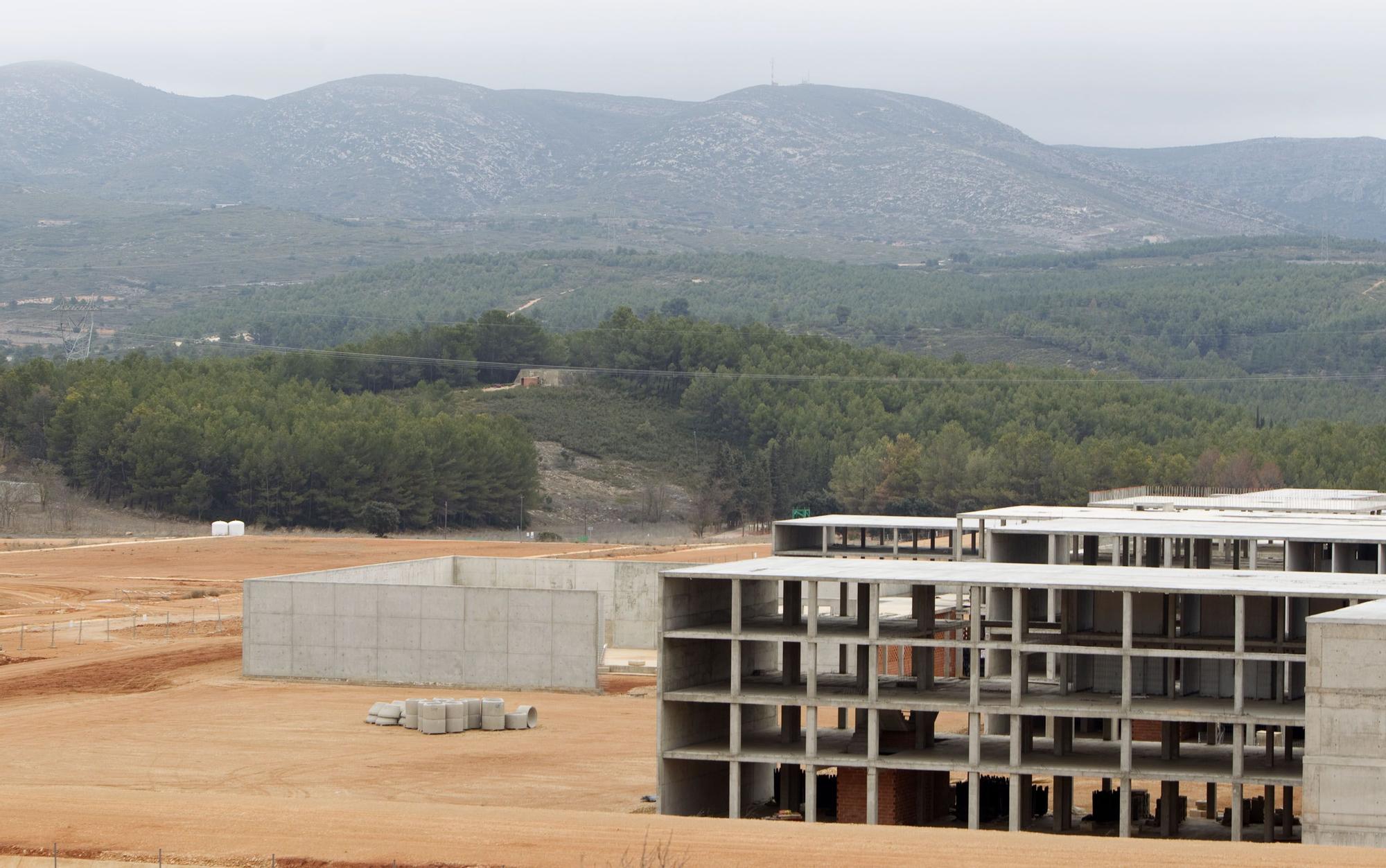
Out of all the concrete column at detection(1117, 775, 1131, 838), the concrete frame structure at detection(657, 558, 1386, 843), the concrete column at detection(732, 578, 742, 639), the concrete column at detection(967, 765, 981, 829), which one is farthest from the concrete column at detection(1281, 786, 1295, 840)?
the concrete column at detection(732, 578, 742, 639)

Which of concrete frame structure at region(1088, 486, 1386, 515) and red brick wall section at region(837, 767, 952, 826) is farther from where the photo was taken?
concrete frame structure at region(1088, 486, 1386, 515)

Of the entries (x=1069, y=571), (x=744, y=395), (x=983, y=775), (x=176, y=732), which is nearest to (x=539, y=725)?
(x=176, y=732)

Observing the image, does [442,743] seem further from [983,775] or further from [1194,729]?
[1194,729]

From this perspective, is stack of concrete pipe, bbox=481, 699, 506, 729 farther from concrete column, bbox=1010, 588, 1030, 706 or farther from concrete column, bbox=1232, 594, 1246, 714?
concrete column, bbox=1232, 594, 1246, 714

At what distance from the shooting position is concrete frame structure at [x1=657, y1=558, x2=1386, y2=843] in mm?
30734

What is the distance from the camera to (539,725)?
44.9m

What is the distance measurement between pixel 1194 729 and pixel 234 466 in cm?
8270

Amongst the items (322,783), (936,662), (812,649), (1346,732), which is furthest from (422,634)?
(1346,732)

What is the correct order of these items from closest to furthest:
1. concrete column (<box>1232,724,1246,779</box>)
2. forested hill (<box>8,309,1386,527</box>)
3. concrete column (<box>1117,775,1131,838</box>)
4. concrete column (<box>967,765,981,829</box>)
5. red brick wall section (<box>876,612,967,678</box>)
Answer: concrete column (<box>1232,724,1246,779</box>), concrete column (<box>1117,775,1131,838</box>), concrete column (<box>967,765,981,829</box>), red brick wall section (<box>876,612,967,678</box>), forested hill (<box>8,309,1386,527</box>)

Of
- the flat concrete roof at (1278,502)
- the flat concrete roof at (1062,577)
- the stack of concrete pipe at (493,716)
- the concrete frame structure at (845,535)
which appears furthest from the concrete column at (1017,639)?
the flat concrete roof at (1278,502)

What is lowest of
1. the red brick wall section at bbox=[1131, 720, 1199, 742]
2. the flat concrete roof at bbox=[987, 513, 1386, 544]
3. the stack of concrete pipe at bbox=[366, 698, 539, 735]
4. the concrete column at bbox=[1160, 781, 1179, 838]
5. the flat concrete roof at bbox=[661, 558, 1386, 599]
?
the stack of concrete pipe at bbox=[366, 698, 539, 735]

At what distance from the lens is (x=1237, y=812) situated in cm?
3072

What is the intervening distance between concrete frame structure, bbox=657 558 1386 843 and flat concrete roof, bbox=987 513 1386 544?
7.51 meters

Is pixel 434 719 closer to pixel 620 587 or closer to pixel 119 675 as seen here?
pixel 119 675
